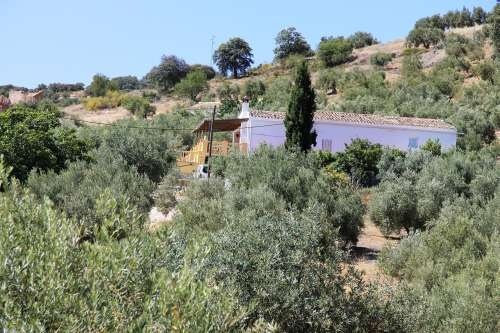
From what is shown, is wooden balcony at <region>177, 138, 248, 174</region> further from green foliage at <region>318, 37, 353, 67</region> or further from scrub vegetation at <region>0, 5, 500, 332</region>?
green foliage at <region>318, 37, 353, 67</region>

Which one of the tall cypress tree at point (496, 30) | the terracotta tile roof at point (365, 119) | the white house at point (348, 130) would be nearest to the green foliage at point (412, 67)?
the tall cypress tree at point (496, 30)

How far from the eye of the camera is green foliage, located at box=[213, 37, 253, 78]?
86.8 m

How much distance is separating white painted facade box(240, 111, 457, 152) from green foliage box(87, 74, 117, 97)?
5503cm

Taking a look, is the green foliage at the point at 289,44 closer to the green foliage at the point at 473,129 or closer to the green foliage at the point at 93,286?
the green foliage at the point at 473,129

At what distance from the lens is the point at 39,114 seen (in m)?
22.0

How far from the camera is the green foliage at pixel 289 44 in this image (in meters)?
91.1

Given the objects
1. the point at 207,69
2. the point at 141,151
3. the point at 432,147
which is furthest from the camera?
the point at 207,69

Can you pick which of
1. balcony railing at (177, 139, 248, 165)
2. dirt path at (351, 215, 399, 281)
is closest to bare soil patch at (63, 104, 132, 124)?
balcony railing at (177, 139, 248, 165)

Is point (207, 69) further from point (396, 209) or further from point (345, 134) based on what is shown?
point (396, 209)

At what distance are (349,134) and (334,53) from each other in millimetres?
43072

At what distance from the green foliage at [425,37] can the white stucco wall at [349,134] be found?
37858 mm

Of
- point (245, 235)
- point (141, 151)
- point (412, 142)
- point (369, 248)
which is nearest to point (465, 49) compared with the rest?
point (412, 142)

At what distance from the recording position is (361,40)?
91.3m

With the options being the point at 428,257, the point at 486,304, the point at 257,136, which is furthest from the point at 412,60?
the point at 486,304
